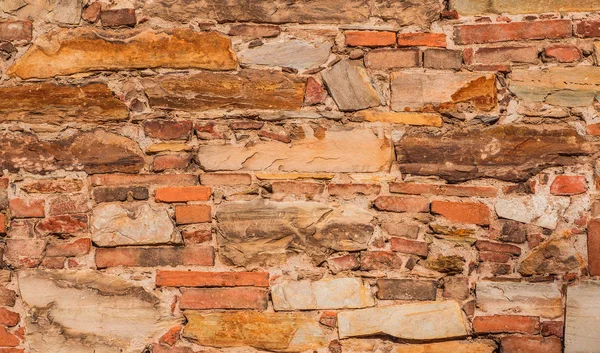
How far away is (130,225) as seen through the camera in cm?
211

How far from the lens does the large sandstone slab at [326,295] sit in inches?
82.3

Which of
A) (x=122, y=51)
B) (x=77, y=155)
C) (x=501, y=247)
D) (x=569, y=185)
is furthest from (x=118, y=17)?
(x=569, y=185)

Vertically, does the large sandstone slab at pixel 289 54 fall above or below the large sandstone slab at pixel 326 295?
above

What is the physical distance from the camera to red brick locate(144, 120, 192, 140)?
2.12 meters

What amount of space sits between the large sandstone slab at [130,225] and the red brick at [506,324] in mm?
Result: 1031

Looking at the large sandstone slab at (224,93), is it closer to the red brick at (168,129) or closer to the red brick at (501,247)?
the red brick at (168,129)

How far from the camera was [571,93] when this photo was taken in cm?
210

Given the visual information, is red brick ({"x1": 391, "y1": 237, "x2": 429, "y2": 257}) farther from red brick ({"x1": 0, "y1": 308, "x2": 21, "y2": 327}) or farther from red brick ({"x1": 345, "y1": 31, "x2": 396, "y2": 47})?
red brick ({"x1": 0, "y1": 308, "x2": 21, "y2": 327})

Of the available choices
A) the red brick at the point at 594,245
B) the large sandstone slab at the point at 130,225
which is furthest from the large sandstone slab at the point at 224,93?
the red brick at the point at 594,245

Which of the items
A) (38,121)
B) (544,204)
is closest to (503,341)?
(544,204)

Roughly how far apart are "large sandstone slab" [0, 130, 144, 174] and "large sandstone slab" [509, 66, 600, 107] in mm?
1322

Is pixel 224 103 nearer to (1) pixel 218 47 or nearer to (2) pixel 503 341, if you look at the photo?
(1) pixel 218 47

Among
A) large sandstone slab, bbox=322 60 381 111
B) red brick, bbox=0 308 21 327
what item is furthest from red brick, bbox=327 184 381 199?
red brick, bbox=0 308 21 327

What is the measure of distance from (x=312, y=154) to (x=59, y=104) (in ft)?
2.82
